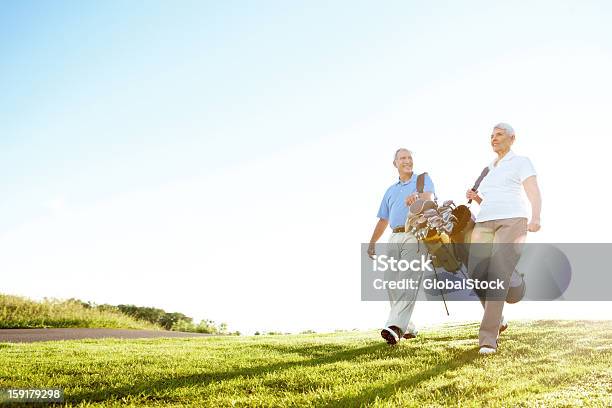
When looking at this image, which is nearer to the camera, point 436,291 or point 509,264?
point 509,264

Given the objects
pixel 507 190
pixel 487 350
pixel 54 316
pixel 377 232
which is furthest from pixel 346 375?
pixel 54 316

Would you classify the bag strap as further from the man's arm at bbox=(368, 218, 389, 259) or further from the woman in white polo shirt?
the man's arm at bbox=(368, 218, 389, 259)

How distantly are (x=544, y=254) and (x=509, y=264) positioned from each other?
0.84m

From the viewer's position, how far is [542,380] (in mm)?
5078

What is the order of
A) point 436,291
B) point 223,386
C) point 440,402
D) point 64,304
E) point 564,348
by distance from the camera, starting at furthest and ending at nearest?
point 64,304 → point 436,291 → point 564,348 → point 223,386 → point 440,402

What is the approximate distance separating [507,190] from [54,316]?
16.2 meters

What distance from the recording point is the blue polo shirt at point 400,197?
25.8 ft

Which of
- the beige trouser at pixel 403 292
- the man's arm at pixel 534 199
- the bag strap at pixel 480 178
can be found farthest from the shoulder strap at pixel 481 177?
the beige trouser at pixel 403 292

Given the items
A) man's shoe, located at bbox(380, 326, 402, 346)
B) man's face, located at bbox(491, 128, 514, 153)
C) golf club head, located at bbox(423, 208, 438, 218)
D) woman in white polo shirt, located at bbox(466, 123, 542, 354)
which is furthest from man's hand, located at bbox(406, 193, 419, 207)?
man's shoe, located at bbox(380, 326, 402, 346)

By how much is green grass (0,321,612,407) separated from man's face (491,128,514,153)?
2478 millimetres

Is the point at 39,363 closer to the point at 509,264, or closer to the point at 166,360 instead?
the point at 166,360

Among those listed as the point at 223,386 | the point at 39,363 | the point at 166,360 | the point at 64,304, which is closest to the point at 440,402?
the point at 223,386

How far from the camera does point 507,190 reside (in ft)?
21.7

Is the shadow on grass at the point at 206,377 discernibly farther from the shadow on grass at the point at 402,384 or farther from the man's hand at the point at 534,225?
the man's hand at the point at 534,225
